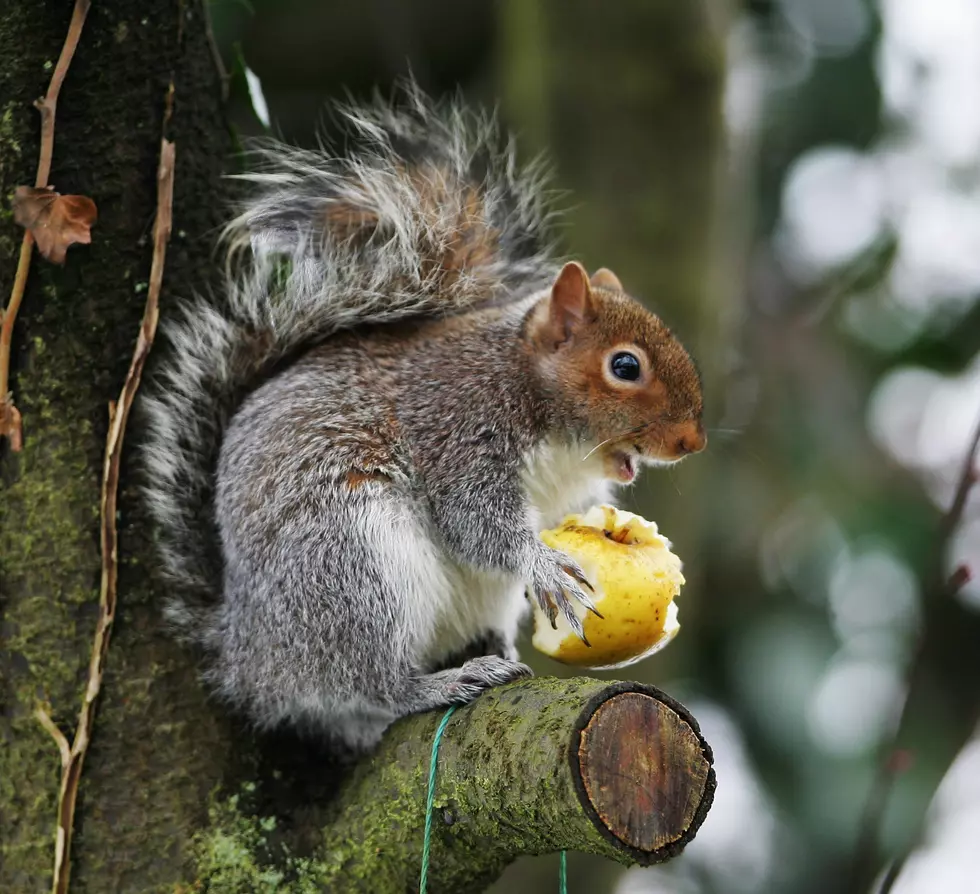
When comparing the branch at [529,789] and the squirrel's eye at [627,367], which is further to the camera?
the squirrel's eye at [627,367]

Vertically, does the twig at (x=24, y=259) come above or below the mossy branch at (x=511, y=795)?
above

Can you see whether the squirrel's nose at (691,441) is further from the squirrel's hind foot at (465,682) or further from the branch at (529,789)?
the branch at (529,789)

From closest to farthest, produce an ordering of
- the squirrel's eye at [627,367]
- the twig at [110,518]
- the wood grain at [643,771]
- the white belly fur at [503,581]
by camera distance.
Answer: the wood grain at [643,771]
the twig at [110,518]
the white belly fur at [503,581]
the squirrel's eye at [627,367]

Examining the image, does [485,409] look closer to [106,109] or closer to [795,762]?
[106,109]

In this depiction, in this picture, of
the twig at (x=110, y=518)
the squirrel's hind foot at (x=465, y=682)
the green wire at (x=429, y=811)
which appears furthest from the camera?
the squirrel's hind foot at (x=465, y=682)

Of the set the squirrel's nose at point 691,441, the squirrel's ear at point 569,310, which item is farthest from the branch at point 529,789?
the squirrel's ear at point 569,310

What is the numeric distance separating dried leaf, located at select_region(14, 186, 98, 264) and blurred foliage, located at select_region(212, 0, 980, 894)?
102 centimetres

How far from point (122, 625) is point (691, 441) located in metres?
0.96

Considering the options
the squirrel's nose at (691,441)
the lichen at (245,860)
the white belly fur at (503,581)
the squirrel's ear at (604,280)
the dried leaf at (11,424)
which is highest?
the squirrel's ear at (604,280)

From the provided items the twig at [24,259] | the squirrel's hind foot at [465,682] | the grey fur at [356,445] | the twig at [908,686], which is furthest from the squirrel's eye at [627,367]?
the twig at [24,259]

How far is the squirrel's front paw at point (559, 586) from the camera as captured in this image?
5.74 ft

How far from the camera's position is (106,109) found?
5.91 ft

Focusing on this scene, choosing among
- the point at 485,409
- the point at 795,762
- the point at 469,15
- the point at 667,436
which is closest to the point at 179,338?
the point at 485,409

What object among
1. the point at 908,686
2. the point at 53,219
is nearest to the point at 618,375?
the point at 908,686
